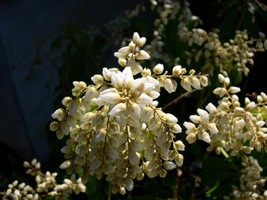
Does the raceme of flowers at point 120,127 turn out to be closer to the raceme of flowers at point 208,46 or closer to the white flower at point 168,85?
the white flower at point 168,85

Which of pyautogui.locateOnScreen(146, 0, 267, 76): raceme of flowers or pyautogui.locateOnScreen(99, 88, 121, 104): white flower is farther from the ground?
pyautogui.locateOnScreen(99, 88, 121, 104): white flower

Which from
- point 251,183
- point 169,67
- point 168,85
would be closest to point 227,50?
point 169,67

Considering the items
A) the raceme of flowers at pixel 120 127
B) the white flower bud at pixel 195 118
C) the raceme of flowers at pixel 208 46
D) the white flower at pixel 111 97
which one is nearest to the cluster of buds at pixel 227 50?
the raceme of flowers at pixel 208 46

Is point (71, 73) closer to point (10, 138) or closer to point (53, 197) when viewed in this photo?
point (10, 138)

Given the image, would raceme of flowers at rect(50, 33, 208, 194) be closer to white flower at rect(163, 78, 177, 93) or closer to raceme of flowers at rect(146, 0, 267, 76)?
white flower at rect(163, 78, 177, 93)

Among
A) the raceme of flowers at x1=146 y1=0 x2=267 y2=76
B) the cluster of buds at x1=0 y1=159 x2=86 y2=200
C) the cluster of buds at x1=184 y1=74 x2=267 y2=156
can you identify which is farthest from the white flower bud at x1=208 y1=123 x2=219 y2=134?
the raceme of flowers at x1=146 y1=0 x2=267 y2=76

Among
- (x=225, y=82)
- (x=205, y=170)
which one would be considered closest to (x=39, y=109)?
(x=205, y=170)

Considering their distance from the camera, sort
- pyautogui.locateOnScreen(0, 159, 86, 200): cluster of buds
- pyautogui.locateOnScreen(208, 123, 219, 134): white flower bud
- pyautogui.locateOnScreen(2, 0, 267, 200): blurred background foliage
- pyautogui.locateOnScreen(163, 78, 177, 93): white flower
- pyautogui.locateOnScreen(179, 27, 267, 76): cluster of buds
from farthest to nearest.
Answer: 1. pyautogui.locateOnScreen(2, 0, 267, 200): blurred background foliage
2. pyautogui.locateOnScreen(179, 27, 267, 76): cluster of buds
3. pyautogui.locateOnScreen(0, 159, 86, 200): cluster of buds
4. pyautogui.locateOnScreen(208, 123, 219, 134): white flower bud
5. pyautogui.locateOnScreen(163, 78, 177, 93): white flower
